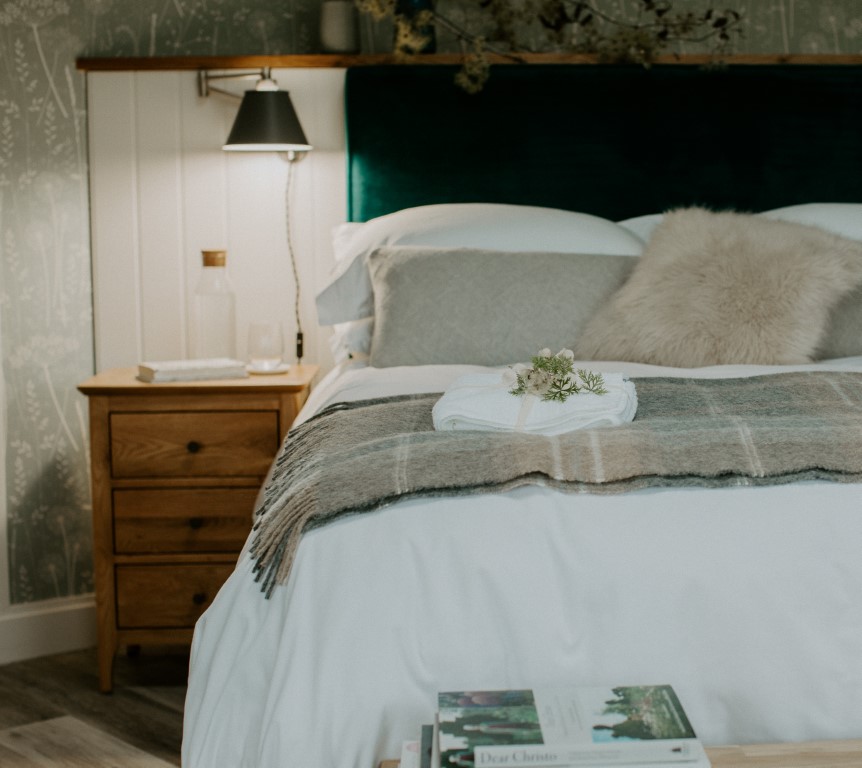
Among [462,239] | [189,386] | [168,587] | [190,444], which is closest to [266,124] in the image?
[462,239]

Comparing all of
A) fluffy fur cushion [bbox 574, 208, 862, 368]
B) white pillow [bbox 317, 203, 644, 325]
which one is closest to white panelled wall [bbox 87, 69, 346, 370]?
white pillow [bbox 317, 203, 644, 325]

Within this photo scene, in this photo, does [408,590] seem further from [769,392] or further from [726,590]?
[769,392]

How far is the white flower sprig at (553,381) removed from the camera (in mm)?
1717

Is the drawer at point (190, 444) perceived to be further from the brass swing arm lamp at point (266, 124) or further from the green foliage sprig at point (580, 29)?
the green foliage sprig at point (580, 29)

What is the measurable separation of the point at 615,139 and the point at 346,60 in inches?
32.5

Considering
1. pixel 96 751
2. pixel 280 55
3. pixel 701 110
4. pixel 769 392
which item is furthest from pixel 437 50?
pixel 96 751

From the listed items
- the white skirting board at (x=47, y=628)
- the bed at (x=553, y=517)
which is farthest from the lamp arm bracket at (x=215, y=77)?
the white skirting board at (x=47, y=628)

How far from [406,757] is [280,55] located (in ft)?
7.83

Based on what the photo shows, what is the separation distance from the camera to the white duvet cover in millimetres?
1373

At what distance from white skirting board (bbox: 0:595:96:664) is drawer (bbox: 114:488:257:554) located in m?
0.49

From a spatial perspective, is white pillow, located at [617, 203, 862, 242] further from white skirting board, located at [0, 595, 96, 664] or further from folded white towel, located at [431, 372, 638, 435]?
white skirting board, located at [0, 595, 96, 664]

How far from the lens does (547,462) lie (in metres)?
1.49

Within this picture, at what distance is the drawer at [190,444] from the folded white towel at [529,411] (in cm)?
104

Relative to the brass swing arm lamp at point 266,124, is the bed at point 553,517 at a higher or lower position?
lower
